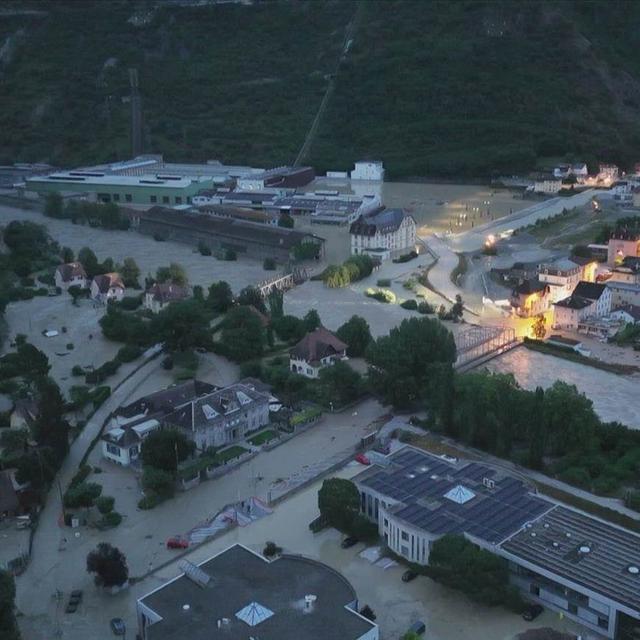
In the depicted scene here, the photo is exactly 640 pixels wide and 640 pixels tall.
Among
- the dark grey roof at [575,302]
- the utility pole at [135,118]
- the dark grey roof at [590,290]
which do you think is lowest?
the dark grey roof at [575,302]

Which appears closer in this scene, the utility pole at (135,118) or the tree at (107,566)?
the tree at (107,566)

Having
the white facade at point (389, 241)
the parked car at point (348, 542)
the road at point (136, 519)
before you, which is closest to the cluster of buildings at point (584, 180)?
the white facade at point (389, 241)

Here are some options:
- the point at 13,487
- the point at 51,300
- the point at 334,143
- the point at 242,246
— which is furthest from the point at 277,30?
the point at 13,487

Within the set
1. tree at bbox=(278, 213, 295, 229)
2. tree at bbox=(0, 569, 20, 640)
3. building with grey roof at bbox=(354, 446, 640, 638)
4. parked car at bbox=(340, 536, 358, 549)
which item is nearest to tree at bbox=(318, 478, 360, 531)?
parked car at bbox=(340, 536, 358, 549)

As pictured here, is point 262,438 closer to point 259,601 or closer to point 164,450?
point 164,450

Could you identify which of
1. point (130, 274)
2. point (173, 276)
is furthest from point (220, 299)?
point (130, 274)

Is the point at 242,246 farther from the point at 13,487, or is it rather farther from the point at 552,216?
the point at 13,487

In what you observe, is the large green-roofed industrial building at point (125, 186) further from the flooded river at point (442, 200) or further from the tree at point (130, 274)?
the tree at point (130, 274)
